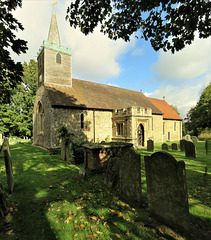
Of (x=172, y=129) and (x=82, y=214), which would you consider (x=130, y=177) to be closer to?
(x=82, y=214)

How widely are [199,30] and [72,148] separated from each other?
7.70 m

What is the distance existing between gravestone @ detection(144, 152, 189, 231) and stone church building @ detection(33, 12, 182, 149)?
10.8 meters

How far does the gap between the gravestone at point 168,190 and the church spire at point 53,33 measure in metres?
18.9

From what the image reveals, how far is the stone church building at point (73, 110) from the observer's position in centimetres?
1320

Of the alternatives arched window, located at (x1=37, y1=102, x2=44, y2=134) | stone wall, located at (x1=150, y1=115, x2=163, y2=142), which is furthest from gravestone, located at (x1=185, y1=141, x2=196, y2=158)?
arched window, located at (x1=37, y1=102, x2=44, y2=134)

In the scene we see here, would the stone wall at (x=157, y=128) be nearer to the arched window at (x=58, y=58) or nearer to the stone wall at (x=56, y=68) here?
the stone wall at (x=56, y=68)

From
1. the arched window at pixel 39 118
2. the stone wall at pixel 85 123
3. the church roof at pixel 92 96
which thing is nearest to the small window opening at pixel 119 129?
the stone wall at pixel 85 123

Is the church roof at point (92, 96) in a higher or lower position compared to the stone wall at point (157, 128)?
higher

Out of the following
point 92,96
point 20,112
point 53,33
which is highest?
point 53,33

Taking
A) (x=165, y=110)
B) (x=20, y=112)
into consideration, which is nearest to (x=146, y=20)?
(x=165, y=110)

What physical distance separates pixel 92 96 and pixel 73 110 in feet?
13.9

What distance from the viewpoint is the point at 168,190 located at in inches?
108

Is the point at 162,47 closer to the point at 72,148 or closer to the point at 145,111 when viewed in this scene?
the point at 72,148

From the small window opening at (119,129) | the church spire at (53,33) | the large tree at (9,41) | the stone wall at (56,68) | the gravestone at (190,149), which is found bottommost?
the gravestone at (190,149)
